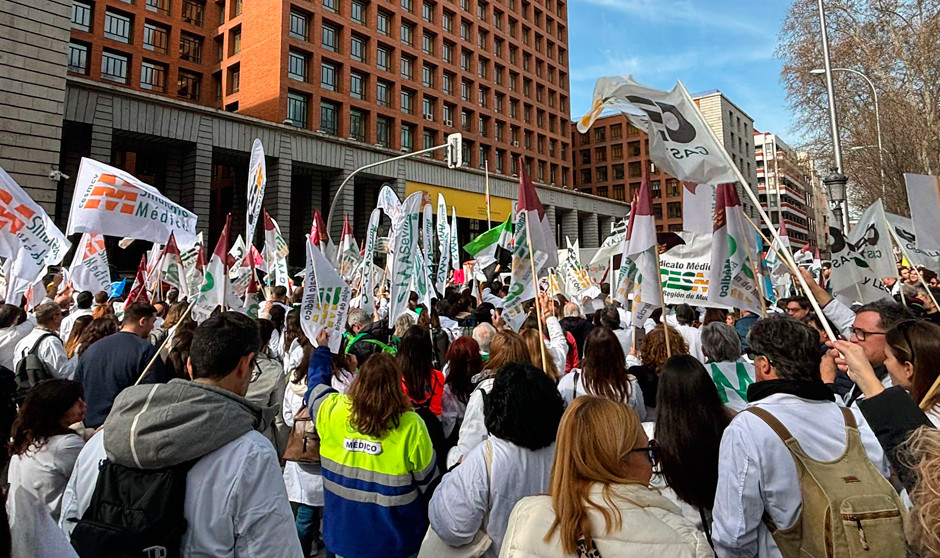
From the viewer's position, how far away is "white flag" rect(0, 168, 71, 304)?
591cm

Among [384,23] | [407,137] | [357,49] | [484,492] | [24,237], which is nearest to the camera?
[484,492]

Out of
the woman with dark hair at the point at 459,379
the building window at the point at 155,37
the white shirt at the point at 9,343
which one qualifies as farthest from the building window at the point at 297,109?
the woman with dark hair at the point at 459,379

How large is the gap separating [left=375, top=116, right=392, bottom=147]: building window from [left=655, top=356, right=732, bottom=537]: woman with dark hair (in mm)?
37066

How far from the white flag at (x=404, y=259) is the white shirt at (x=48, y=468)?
4587 mm

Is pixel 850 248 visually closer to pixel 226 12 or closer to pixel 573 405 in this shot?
pixel 573 405

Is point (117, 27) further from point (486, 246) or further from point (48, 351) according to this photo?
point (48, 351)

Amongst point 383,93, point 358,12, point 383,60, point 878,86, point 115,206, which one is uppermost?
point 358,12

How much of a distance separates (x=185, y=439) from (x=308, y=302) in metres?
3.05

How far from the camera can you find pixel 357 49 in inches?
1463

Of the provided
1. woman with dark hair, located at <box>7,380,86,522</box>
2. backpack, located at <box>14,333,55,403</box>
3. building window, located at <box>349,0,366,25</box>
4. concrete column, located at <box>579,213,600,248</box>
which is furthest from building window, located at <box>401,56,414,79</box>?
woman with dark hair, located at <box>7,380,86,522</box>

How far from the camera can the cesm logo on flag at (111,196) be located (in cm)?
581

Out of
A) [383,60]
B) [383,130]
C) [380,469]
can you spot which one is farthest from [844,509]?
[383,60]

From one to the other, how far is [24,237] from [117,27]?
1367 inches

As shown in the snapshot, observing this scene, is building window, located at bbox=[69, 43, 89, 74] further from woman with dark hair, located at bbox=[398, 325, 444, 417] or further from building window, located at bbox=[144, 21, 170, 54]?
woman with dark hair, located at bbox=[398, 325, 444, 417]
